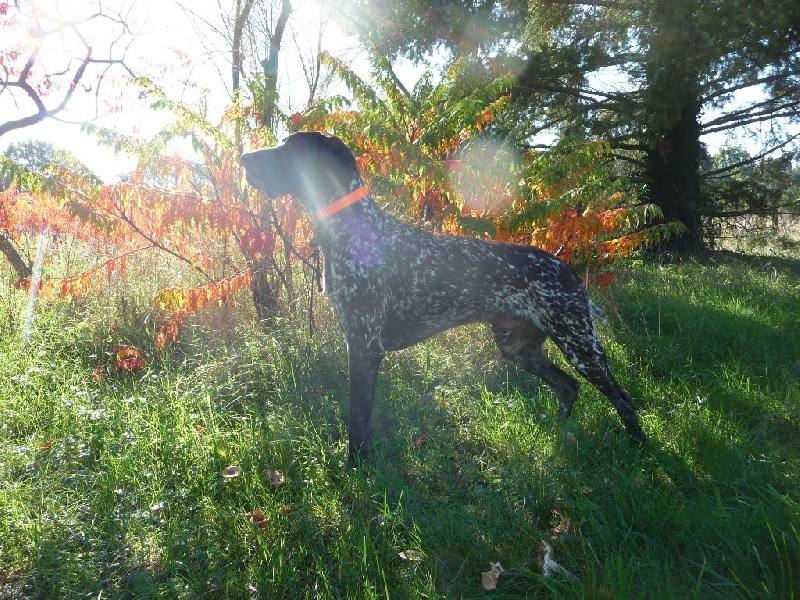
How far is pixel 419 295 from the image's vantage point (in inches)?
148

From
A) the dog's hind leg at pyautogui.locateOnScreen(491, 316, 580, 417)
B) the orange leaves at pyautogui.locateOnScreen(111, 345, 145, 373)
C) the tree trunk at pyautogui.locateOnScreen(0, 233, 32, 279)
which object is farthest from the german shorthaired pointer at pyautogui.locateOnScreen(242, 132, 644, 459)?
the tree trunk at pyautogui.locateOnScreen(0, 233, 32, 279)

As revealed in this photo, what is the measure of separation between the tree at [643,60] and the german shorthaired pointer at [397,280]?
674 cm

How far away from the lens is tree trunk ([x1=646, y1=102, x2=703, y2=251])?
11.5 metres

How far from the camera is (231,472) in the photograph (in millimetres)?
3266

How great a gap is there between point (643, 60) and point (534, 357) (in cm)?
764

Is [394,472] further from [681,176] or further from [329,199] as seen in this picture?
[681,176]

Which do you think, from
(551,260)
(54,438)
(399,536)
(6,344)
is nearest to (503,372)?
(551,260)

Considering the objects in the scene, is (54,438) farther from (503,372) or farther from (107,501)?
(503,372)

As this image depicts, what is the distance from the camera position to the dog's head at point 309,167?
375 cm

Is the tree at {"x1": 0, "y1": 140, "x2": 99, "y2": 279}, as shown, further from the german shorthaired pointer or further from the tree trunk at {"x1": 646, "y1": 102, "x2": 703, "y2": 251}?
the tree trunk at {"x1": 646, "y1": 102, "x2": 703, "y2": 251}

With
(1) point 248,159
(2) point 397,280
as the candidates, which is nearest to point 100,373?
(1) point 248,159

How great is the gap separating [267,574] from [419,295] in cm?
190

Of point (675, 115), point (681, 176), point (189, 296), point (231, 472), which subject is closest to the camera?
point (231, 472)

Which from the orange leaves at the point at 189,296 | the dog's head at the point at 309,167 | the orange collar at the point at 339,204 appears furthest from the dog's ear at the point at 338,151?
the orange leaves at the point at 189,296
